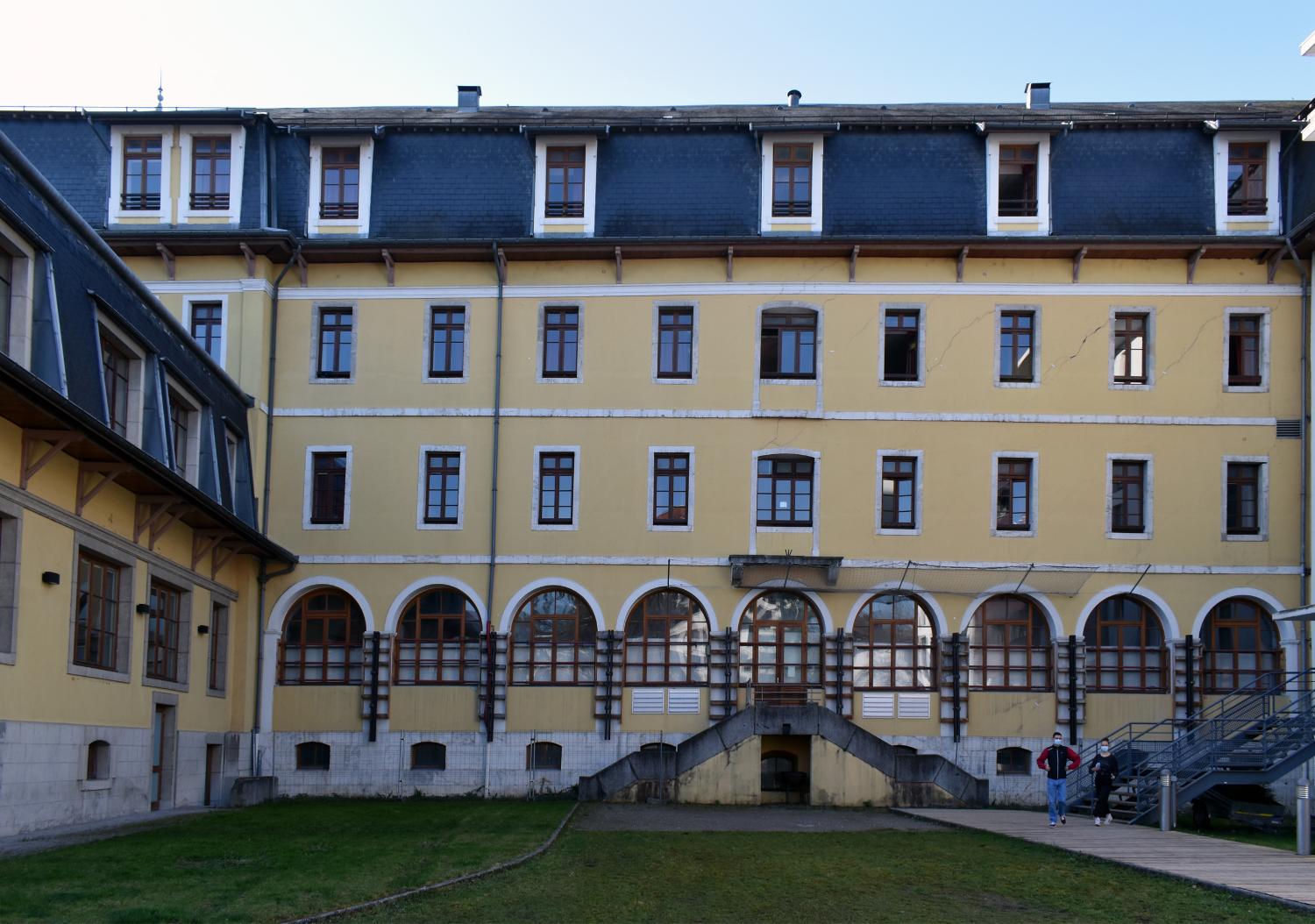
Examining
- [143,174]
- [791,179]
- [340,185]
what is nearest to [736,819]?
[791,179]

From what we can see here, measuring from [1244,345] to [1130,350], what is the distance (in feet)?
8.30

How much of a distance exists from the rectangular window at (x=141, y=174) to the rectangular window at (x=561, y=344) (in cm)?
923

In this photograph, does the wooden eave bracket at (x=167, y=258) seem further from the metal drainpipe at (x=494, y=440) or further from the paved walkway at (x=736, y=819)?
the paved walkway at (x=736, y=819)

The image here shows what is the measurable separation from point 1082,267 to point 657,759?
14594mm

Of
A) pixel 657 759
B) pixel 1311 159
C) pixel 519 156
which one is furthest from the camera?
pixel 519 156

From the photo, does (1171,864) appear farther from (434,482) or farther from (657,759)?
(434,482)

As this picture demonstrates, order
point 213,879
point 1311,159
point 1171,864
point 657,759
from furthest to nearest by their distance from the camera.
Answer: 1. point 1311,159
2. point 657,759
3. point 1171,864
4. point 213,879

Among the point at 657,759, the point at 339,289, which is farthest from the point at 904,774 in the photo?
the point at 339,289

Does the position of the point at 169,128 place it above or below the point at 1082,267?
above

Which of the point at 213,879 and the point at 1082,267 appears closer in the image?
the point at 213,879

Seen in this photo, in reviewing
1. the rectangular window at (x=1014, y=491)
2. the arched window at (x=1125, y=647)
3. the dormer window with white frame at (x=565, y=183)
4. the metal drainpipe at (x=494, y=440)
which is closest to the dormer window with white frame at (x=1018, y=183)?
the rectangular window at (x=1014, y=491)

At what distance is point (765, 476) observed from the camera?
34.1 m

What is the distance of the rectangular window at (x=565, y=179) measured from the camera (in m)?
34.8

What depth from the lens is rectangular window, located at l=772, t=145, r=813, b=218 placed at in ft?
113
